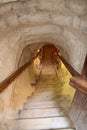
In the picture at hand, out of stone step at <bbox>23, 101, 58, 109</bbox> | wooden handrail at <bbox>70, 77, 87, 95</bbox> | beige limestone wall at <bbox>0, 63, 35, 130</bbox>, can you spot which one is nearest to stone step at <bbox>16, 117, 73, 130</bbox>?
beige limestone wall at <bbox>0, 63, 35, 130</bbox>

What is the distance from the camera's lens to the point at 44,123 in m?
2.39

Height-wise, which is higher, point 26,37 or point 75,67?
point 26,37

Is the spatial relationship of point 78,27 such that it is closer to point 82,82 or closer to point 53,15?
point 53,15

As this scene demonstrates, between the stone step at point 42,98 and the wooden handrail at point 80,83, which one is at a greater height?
the wooden handrail at point 80,83

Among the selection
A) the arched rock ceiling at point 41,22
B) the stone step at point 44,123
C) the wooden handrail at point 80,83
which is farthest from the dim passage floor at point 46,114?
the wooden handrail at point 80,83

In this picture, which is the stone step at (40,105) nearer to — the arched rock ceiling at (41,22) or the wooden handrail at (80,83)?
the arched rock ceiling at (41,22)

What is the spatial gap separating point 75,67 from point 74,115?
47 centimetres

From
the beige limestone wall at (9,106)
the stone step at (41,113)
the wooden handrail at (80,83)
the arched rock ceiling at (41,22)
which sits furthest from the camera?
the stone step at (41,113)

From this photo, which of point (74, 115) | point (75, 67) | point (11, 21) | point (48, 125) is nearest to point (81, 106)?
point (74, 115)

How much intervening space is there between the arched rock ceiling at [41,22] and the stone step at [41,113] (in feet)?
2.25

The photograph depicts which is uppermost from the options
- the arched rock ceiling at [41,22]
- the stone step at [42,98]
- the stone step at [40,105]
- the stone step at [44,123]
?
the arched rock ceiling at [41,22]

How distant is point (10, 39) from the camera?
216 centimetres

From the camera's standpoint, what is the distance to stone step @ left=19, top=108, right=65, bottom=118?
2626 mm

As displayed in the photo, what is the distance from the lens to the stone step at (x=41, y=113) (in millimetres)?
2626
